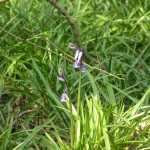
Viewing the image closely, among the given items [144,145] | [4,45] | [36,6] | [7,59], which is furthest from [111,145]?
[36,6]

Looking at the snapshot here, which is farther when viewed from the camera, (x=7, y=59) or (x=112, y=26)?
(x=112, y=26)

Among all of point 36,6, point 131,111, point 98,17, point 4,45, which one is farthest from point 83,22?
point 131,111

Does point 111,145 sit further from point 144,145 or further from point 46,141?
Result: point 46,141

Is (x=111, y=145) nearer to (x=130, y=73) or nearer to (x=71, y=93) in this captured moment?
(x=71, y=93)

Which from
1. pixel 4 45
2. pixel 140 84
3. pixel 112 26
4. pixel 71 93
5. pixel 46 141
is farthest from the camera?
pixel 112 26

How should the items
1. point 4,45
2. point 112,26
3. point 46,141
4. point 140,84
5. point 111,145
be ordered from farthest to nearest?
point 112,26 < point 4,45 < point 140,84 < point 46,141 < point 111,145

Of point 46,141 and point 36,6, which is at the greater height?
point 36,6
